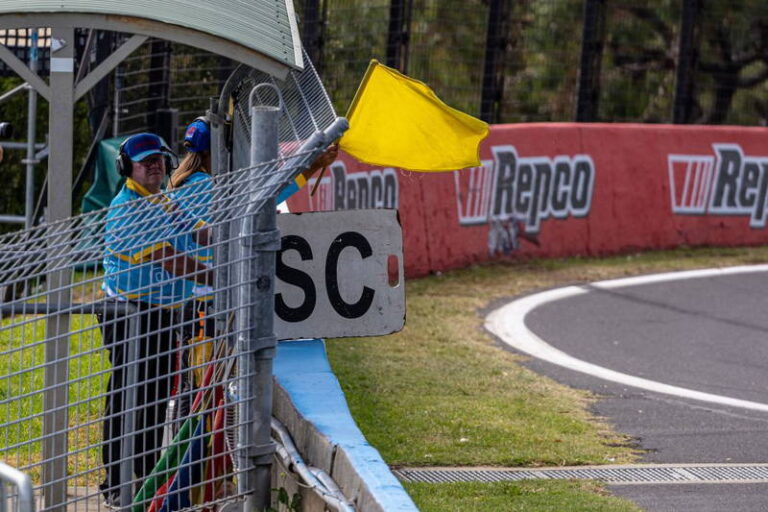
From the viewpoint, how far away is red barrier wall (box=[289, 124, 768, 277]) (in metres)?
12.8

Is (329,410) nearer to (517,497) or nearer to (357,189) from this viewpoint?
(517,497)

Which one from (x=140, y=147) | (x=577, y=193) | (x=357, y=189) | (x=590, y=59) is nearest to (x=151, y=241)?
(x=140, y=147)

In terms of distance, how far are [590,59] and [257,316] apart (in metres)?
11.6

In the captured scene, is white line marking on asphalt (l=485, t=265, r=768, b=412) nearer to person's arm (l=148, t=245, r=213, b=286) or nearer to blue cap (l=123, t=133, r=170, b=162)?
blue cap (l=123, t=133, r=170, b=162)

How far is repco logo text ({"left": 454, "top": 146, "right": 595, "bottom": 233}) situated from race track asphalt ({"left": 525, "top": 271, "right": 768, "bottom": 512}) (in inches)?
64.9

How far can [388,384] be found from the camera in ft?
27.2

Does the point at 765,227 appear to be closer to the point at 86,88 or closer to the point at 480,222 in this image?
the point at 480,222

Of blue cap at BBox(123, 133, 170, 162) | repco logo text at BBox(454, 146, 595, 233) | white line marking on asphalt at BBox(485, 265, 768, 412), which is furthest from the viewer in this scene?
repco logo text at BBox(454, 146, 595, 233)

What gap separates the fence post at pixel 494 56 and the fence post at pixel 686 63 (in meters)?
2.83

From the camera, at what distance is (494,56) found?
48.4 feet

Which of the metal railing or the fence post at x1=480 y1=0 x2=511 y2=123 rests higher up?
the fence post at x1=480 y1=0 x2=511 y2=123

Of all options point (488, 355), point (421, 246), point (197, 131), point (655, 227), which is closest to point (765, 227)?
point (655, 227)

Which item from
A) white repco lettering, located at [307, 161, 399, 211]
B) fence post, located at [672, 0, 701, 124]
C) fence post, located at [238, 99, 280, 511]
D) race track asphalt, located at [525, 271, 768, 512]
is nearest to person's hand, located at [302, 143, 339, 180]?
fence post, located at [238, 99, 280, 511]

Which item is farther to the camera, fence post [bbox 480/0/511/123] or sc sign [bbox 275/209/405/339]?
fence post [bbox 480/0/511/123]
